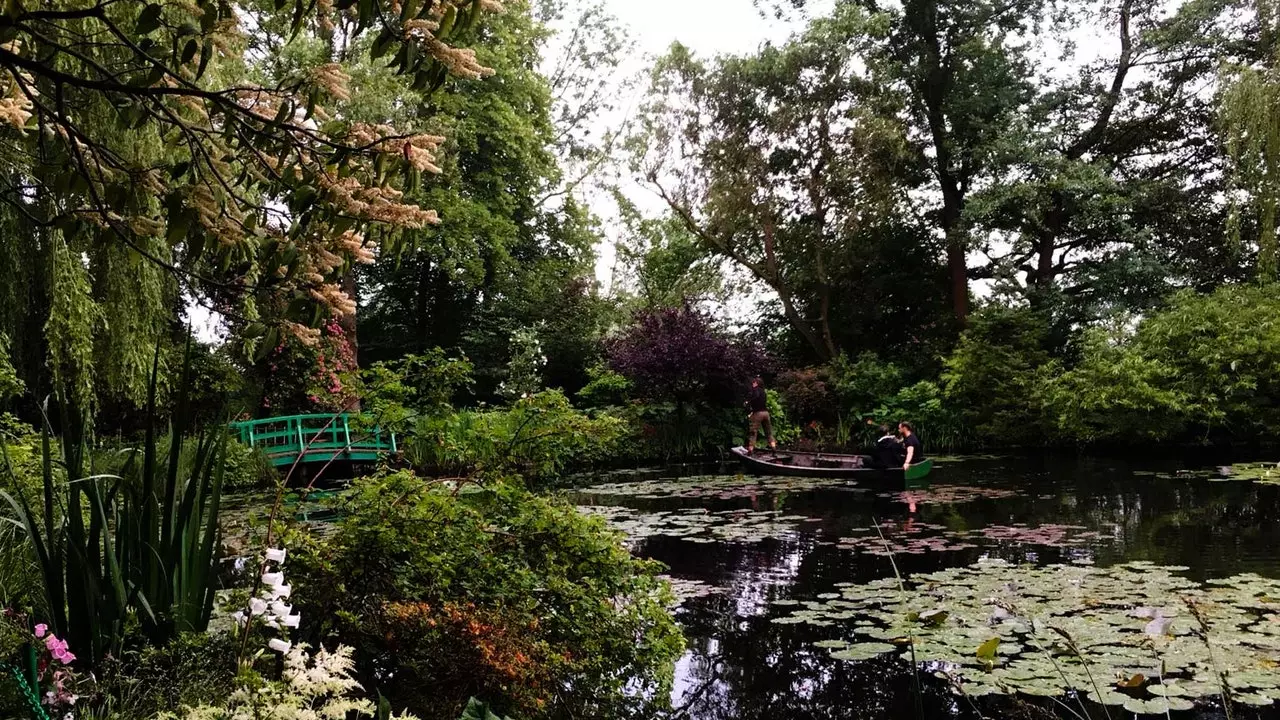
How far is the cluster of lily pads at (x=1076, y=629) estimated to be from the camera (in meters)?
3.28

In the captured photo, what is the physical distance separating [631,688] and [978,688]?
1495 millimetres

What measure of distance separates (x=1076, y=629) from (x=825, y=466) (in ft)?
26.0

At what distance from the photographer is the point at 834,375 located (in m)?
17.7

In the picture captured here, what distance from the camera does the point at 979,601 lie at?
4.64m

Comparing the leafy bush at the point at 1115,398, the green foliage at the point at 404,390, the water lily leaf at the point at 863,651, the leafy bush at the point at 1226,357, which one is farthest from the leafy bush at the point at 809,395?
the water lily leaf at the point at 863,651

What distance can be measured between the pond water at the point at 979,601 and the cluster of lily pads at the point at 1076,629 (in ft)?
0.04

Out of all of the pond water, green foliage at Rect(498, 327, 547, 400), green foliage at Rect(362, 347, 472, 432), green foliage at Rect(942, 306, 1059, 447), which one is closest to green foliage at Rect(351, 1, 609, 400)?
green foliage at Rect(498, 327, 547, 400)

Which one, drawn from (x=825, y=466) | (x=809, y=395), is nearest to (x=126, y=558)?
(x=825, y=466)

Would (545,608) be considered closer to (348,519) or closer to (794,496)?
(348,519)

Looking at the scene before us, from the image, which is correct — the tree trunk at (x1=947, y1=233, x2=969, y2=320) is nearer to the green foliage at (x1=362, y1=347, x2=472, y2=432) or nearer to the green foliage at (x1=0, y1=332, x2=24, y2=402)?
the green foliage at (x1=362, y1=347, x2=472, y2=432)

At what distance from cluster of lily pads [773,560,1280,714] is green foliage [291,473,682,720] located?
44.7 inches

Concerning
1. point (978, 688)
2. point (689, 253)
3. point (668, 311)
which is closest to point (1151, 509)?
point (978, 688)

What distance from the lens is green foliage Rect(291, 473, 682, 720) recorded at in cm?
277

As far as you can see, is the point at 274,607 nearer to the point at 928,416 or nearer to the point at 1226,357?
the point at 1226,357
